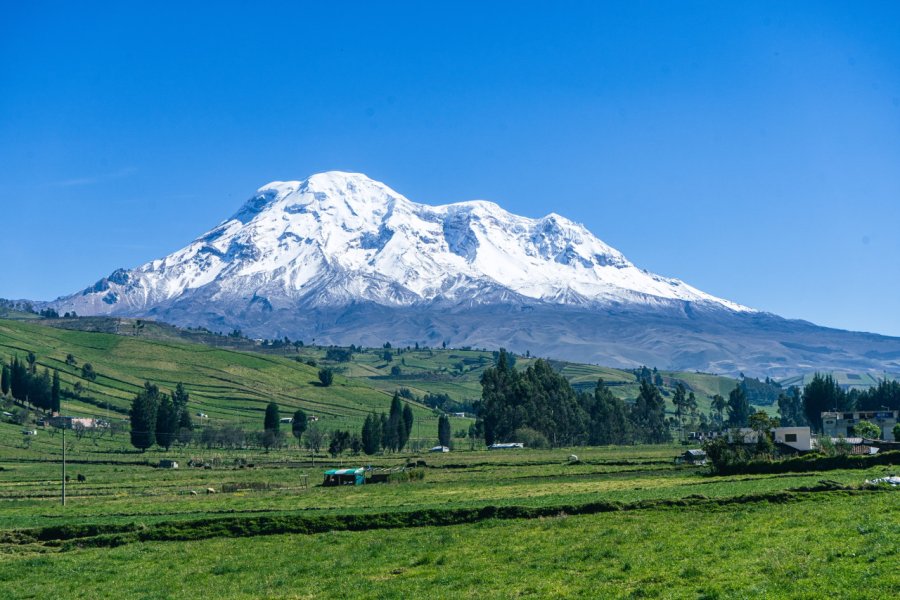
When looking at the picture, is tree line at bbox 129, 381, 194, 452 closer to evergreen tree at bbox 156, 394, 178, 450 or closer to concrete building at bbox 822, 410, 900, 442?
evergreen tree at bbox 156, 394, 178, 450

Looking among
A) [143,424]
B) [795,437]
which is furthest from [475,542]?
[143,424]

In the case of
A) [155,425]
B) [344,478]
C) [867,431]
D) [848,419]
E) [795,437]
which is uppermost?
[155,425]

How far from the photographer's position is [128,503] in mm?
75312

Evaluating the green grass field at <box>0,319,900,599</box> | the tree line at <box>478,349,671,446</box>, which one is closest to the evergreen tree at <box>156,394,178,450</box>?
the tree line at <box>478,349,671,446</box>

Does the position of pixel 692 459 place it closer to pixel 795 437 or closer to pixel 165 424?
pixel 795 437

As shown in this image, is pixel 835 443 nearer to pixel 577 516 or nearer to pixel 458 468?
Answer: pixel 458 468

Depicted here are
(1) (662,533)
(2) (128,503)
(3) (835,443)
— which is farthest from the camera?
(3) (835,443)

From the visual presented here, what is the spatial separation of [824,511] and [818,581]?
17.4m

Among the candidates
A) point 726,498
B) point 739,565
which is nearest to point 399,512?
point 726,498

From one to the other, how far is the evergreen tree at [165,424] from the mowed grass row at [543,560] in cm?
14287

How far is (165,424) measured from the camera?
186500mm

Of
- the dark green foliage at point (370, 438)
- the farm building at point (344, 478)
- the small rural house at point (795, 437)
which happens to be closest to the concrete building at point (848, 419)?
the small rural house at point (795, 437)

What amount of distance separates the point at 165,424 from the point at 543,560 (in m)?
163

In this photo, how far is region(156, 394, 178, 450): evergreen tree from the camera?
184 meters
